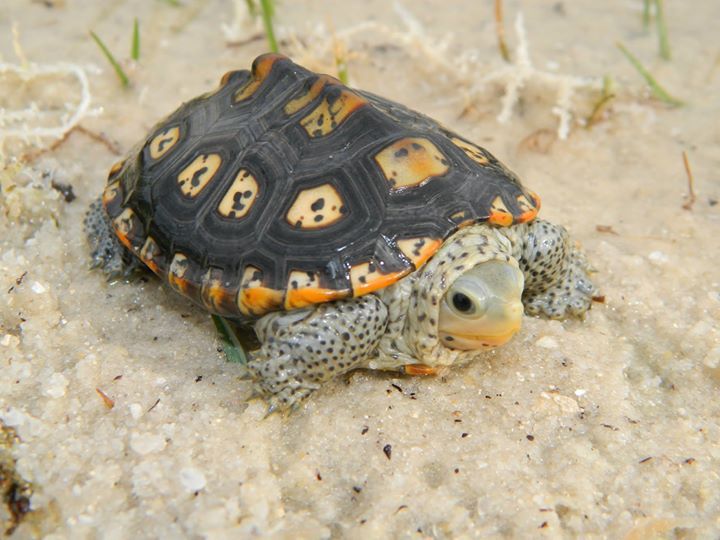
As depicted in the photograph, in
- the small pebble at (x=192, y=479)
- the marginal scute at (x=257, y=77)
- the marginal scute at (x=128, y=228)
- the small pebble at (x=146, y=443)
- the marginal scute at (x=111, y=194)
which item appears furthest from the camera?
the marginal scute at (x=111, y=194)

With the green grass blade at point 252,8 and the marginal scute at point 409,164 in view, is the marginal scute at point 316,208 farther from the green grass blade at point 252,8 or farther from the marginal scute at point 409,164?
the green grass blade at point 252,8

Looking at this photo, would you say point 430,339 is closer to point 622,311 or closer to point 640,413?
point 640,413

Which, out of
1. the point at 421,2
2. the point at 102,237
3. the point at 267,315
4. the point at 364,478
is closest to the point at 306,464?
the point at 364,478

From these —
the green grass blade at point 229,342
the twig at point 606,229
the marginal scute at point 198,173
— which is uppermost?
the marginal scute at point 198,173

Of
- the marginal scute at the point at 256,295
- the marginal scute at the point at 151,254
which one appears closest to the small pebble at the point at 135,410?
the marginal scute at the point at 256,295

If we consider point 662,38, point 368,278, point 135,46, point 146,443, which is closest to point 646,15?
point 662,38

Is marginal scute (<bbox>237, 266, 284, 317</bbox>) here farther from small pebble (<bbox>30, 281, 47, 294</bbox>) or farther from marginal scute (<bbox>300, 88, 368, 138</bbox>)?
small pebble (<bbox>30, 281, 47, 294</bbox>)
